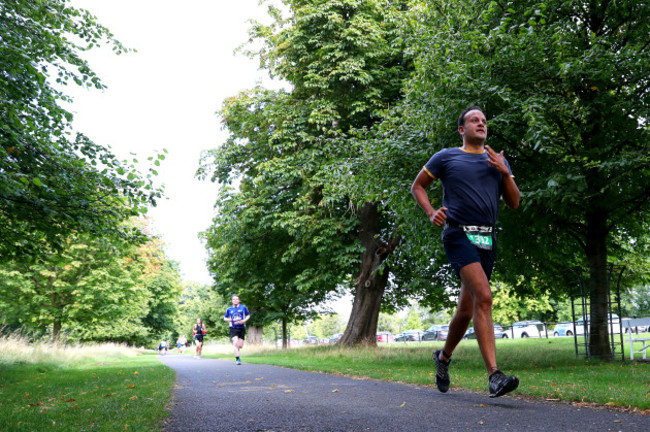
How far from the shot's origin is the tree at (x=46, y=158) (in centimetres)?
926

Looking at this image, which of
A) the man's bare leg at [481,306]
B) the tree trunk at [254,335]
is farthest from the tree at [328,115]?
the tree trunk at [254,335]

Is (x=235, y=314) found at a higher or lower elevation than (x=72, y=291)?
lower

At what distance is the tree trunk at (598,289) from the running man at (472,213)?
7249 mm

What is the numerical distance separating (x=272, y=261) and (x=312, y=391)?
1449cm

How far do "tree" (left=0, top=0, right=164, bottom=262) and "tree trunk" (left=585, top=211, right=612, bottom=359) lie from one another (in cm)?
960

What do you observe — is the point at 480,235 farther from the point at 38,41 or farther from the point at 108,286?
Result: the point at 108,286

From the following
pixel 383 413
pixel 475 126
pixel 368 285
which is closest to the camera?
pixel 383 413

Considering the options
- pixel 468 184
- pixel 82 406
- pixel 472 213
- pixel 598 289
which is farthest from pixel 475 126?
pixel 598 289

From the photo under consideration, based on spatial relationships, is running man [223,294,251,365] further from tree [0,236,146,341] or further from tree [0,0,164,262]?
tree [0,236,146,341]

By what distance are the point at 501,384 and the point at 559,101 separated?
6445mm

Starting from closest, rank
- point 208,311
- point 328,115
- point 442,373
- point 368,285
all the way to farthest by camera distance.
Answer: point 442,373
point 328,115
point 368,285
point 208,311

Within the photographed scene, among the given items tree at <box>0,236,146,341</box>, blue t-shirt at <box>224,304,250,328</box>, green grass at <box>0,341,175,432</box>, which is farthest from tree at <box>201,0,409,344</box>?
tree at <box>0,236,146,341</box>

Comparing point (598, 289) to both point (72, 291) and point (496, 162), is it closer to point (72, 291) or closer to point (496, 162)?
point (496, 162)

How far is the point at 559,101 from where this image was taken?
28.5 feet
